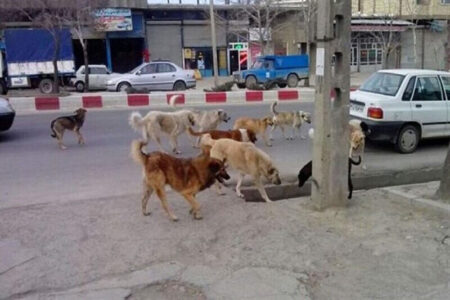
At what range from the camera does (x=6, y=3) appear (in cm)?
2705

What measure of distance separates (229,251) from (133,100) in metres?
14.2

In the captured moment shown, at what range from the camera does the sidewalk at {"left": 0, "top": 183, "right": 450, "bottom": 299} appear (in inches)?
150

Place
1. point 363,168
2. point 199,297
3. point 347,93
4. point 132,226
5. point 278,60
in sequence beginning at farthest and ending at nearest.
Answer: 1. point 278,60
2. point 363,168
3. point 347,93
4. point 132,226
5. point 199,297

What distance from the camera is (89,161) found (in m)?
8.85

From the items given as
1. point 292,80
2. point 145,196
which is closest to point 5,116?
point 145,196

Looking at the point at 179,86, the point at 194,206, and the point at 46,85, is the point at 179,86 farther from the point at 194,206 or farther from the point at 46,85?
the point at 194,206

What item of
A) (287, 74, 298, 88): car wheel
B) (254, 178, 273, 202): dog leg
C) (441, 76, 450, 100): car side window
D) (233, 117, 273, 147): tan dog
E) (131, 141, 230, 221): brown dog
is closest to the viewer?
(131, 141, 230, 221): brown dog

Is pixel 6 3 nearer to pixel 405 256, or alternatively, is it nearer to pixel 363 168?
pixel 363 168

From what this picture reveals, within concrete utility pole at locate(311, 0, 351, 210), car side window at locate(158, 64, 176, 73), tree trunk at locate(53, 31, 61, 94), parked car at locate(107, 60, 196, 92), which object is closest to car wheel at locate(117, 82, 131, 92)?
parked car at locate(107, 60, 196, 92)

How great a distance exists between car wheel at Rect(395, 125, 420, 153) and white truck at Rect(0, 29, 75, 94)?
2038cm

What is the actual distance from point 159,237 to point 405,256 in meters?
2.40

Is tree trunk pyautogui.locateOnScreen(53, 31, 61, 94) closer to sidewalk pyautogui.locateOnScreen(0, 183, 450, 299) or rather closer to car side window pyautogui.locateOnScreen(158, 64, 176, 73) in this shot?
car side window pyautogui.locateOnScreen(158, 64, 176, 73)

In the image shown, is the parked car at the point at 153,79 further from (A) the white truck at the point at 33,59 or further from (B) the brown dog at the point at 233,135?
(B) the brown dog at the point at 233,135

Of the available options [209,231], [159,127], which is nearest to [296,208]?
[209,231]
